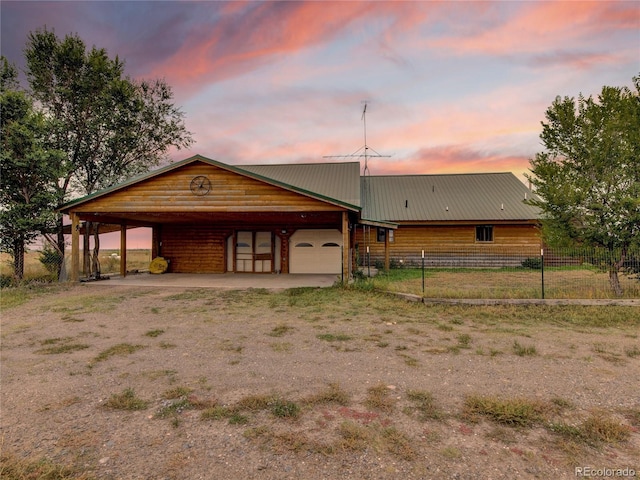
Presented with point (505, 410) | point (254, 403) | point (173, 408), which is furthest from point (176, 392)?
point (505, 410)

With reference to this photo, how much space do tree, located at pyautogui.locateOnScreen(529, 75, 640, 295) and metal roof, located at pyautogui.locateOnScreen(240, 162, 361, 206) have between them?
13.1 m

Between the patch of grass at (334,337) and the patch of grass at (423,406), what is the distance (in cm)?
245

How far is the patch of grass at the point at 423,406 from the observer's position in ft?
11.7

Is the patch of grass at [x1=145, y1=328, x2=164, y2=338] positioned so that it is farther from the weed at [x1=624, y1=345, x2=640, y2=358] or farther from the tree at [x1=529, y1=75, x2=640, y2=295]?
the tree at [x1=529, y1=75, x2=640, y2=295]

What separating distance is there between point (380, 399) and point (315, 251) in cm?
1528

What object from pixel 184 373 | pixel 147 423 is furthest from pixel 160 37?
pixel 147 423

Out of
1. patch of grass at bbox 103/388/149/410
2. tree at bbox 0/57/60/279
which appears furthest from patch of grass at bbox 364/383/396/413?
tree at bbox 0/57/60/279

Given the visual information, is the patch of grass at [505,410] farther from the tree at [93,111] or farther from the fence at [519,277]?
the tree at [93,111]

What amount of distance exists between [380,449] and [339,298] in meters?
7.90

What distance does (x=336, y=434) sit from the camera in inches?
127

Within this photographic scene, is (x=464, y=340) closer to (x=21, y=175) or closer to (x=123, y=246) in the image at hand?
(x=123, y=246)

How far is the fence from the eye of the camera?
402 inches

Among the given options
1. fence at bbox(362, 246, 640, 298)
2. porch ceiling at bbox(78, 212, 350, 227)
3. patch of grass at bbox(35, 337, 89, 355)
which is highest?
porch ceiling at bbox(78, 212, 350, 227)

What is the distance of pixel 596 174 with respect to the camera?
35.0ft
